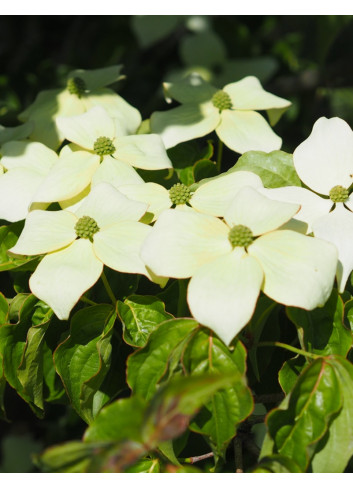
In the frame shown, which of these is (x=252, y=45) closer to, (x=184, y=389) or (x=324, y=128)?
(x=324, y=128)

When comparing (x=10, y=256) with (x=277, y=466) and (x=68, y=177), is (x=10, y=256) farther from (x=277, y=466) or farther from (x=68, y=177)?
(x=277, y=466)

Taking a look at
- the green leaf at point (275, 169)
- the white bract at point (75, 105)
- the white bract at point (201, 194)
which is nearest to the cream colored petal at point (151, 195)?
the white bract at point (201, 194)

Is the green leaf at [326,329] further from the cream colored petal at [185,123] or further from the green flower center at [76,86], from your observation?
the green flower center at [76,86]

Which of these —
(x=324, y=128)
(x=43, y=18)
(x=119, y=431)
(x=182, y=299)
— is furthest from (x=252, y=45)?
(x=119, y=431)

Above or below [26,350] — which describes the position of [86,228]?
above

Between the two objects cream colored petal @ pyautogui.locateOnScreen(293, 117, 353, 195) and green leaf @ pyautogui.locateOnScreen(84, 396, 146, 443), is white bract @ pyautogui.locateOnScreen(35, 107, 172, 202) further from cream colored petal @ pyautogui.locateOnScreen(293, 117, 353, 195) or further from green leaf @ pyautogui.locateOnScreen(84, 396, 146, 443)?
green leaf @ pyautogui.locateOnScreen(84, 396, 146, 443)

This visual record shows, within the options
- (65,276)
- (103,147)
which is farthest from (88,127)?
(65,276)
